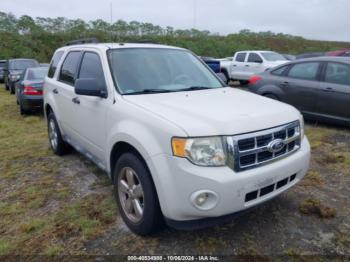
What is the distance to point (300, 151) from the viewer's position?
3.25 meters

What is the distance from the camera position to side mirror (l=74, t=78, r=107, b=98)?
3461 mm

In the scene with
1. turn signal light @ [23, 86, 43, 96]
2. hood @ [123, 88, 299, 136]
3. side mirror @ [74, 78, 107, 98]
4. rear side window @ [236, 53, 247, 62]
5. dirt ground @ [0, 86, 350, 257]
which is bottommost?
dirt ground @ [0, 86, 350, 257]

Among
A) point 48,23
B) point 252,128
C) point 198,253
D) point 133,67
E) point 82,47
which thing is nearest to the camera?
point 252,128

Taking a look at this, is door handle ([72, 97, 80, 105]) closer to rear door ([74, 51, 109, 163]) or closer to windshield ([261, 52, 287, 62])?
rear door ([74, 51, 109, 163])

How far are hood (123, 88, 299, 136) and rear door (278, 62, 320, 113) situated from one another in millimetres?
4023

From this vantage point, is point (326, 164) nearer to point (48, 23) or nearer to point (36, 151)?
point (36, 151)

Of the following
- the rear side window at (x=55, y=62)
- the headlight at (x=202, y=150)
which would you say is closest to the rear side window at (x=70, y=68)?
the rear side window at (x=55, y=62)

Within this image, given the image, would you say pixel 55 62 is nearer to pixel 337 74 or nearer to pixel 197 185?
pixel 197 185

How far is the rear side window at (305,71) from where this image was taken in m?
7.28

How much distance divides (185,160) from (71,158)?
3.56 meters

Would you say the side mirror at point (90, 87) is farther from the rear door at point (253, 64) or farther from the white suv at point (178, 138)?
the rear door at point (253, 64)

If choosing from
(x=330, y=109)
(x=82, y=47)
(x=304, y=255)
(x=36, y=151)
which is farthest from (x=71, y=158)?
(x=330, y=109)

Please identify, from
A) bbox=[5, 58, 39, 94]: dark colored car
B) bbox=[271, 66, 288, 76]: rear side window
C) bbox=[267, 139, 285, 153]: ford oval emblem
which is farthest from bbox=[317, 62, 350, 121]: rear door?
bbox=[5, 58, 39, 94]: dark colored car

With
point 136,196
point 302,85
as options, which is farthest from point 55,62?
point 302,85
